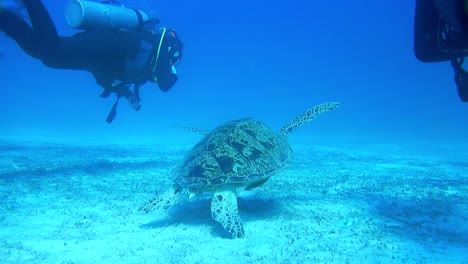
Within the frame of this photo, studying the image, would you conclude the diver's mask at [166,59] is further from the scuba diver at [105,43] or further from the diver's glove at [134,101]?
the diver's glove at [134,101]

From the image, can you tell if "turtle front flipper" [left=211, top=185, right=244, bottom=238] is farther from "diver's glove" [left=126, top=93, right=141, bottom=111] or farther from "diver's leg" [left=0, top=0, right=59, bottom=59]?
"diver's leg" [left=0, top=0, right=59, bottom=59]

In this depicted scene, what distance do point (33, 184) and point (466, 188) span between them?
9.35m

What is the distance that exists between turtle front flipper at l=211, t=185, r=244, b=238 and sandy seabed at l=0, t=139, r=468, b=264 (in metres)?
0.15

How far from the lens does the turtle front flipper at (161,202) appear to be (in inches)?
173

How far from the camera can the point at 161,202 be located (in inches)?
179

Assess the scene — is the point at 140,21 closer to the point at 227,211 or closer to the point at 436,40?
Answer: the point at 227,211

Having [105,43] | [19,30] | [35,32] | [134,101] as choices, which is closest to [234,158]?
[134,101]

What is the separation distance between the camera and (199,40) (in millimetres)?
109750

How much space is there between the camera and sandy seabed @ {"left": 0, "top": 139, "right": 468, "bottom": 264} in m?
3.66

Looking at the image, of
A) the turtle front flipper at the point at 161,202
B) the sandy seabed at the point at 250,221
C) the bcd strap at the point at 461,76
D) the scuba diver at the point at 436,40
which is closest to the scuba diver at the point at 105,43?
the sandy seabed at the point at 250,221

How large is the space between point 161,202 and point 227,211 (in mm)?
950

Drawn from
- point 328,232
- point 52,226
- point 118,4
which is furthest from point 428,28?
point 118,4

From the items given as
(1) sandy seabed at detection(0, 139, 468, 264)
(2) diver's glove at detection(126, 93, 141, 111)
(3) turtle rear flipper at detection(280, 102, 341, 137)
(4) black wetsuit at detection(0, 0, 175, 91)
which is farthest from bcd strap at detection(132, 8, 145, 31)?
(3) turtle rear flipper at detection(280, 102, 341, 137)

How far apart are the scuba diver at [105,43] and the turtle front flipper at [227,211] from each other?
4.68m
